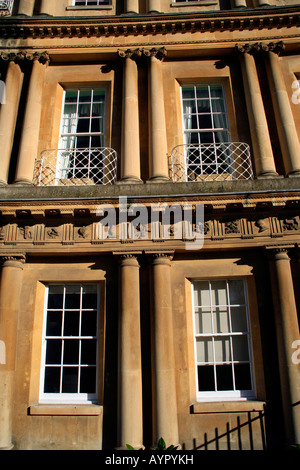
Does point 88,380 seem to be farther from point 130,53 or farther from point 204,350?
point 130,53

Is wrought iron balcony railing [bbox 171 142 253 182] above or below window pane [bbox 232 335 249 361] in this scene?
above

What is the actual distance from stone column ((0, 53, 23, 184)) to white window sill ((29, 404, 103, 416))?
466cm

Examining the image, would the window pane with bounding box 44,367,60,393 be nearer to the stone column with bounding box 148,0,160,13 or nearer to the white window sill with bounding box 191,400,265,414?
the white window sill with bounding box 191,400,265,414

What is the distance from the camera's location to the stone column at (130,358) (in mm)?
5645

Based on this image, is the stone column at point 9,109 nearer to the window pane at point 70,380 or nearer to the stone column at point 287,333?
the window pane at point 70,380

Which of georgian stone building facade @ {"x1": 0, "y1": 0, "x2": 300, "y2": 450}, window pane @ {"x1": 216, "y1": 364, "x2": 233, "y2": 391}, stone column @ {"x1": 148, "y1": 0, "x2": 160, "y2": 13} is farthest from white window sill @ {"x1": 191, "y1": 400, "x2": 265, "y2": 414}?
stone column @ {"x1": 148, "y1": 0, "x2": 160, "y2": 13}

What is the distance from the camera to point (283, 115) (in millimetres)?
7574

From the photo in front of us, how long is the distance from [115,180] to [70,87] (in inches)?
128

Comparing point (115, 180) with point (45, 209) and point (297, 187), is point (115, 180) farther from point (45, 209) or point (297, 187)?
point (297, 187)

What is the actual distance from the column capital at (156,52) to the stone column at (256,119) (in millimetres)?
1896

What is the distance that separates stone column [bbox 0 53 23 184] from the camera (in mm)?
7425

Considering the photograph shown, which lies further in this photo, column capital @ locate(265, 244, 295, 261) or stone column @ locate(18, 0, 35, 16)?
stone column @ locate(18, 0, 35, 16)

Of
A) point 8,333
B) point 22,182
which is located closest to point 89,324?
point 8,333

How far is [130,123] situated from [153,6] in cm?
386
